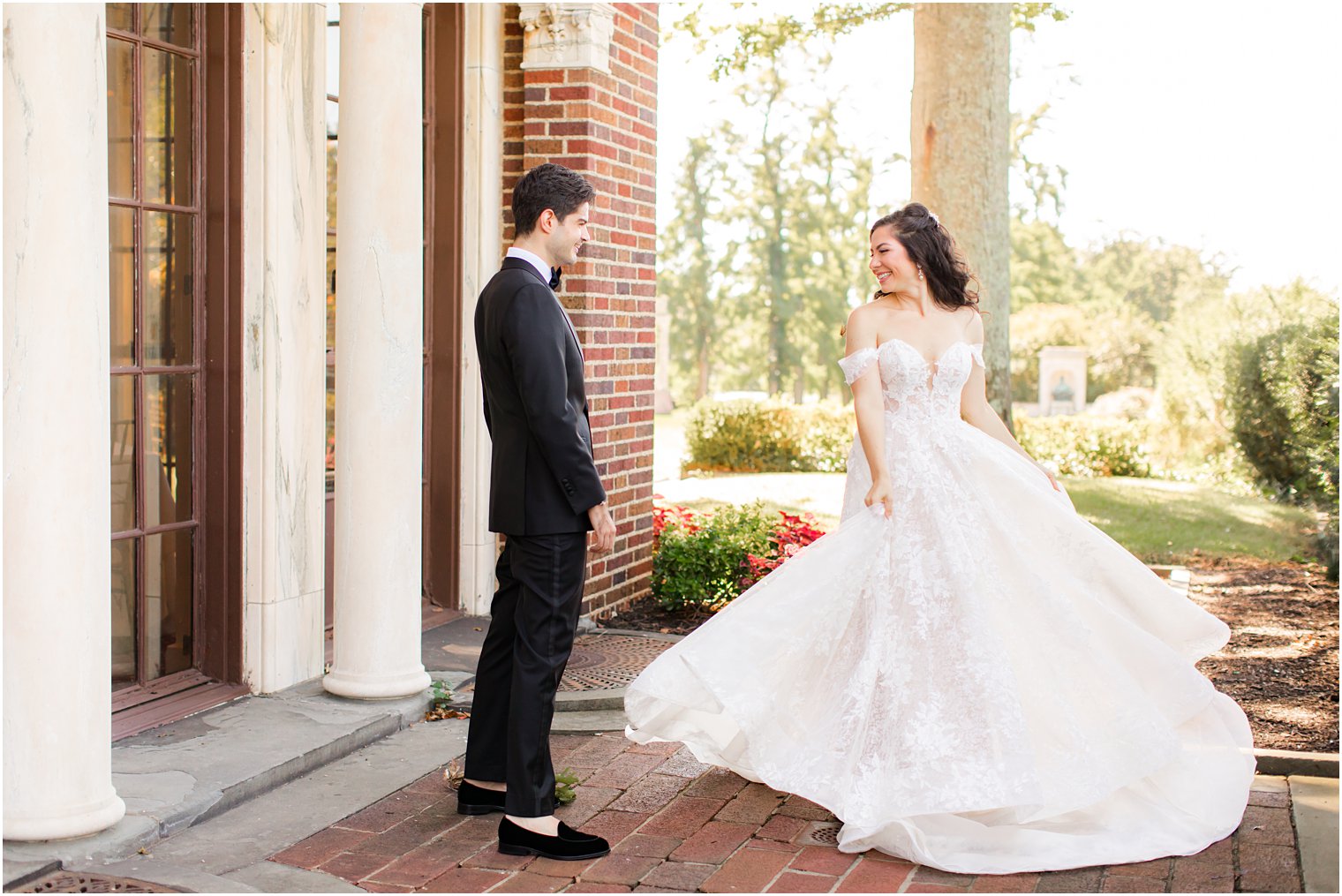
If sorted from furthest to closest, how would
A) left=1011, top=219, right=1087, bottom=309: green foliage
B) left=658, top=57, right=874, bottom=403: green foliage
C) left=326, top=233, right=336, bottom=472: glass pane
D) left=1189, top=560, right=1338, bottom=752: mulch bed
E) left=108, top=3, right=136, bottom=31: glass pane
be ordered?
left=1011, top=219, right=1087, bottom=309: green foliage → left=658, top=57, right=874, bottom=403: green foliage → left=326, top=233, right=336, bottom=472: glass pane → left=1189, top=560, right=1338, bottom=752: mulch bed → left=108, top=3, right=136, bottom=31: glass pane

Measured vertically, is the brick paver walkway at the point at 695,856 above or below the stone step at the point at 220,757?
below

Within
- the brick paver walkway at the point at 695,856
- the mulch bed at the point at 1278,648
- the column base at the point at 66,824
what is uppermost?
the column base at the point at 66,824

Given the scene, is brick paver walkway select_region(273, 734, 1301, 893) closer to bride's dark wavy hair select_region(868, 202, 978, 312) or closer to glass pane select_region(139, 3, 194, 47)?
bride's dark wavy hair select_region(868, 202, 978, 312)

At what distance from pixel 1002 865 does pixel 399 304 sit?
3.13 metres

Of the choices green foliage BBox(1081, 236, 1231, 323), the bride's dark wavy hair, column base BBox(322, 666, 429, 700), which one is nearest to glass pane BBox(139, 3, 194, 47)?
column base BBox(322, 666, 429, 700)

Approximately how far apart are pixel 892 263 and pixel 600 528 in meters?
1.43

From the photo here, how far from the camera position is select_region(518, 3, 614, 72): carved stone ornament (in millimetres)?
6734

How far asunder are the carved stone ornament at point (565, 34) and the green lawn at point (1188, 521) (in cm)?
653

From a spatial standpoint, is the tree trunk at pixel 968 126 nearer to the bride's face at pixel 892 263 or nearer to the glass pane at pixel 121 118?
the bride's face at pixel 892 263

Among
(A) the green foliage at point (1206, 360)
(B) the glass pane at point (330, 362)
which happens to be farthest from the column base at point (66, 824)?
(A) the green foliage at point (1206, 360)

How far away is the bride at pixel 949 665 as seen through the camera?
3.90 m

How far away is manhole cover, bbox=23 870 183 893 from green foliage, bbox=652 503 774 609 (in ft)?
14.0

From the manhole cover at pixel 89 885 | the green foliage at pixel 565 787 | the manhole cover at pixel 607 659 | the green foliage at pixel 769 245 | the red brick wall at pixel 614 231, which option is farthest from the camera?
the green foliage at pixel 769 245

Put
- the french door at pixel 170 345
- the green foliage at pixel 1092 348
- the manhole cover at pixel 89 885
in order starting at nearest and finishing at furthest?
the manhole cover at pixel 89 885, the french door at pixel 170 345, the green foliage at pixel 1092 348
